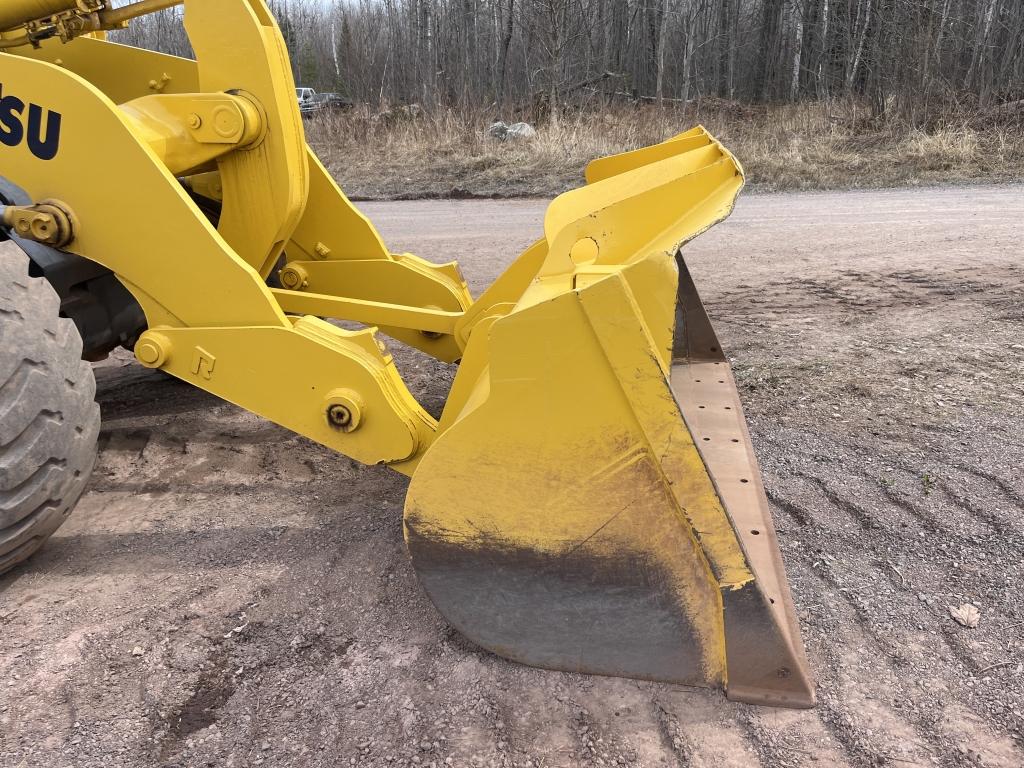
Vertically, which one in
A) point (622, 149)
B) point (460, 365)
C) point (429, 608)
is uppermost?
point (460, 365)

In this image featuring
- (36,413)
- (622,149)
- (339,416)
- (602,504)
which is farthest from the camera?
(622,149)

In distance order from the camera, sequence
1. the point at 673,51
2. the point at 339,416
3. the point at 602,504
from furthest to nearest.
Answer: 1. the point at 673,51
2. the point at 339,416
3. the point at 602,504

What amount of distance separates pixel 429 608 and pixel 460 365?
0.75 metres

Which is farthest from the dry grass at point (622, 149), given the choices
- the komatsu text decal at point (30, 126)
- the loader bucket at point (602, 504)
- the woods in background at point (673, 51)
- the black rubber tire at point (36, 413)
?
the loader bucket at point (602, 504)

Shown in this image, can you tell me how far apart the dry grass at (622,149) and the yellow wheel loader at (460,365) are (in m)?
8.40

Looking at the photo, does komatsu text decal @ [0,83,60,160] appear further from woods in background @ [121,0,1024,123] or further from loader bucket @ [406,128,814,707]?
woods in background @ [121,0,1024,123]

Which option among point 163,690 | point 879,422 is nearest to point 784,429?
point 879,422

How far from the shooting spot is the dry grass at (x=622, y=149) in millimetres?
11023

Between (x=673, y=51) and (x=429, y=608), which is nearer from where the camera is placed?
(x=429, y=608)

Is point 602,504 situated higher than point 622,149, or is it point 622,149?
point 602,504

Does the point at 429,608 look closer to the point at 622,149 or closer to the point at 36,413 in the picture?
the point at 36,413

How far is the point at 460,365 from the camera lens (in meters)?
2.18

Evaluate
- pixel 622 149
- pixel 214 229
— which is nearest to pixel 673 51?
pixel 622 149

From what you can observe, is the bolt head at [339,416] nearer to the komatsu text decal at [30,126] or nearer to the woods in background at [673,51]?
the komatsu text decal at [30,126]
